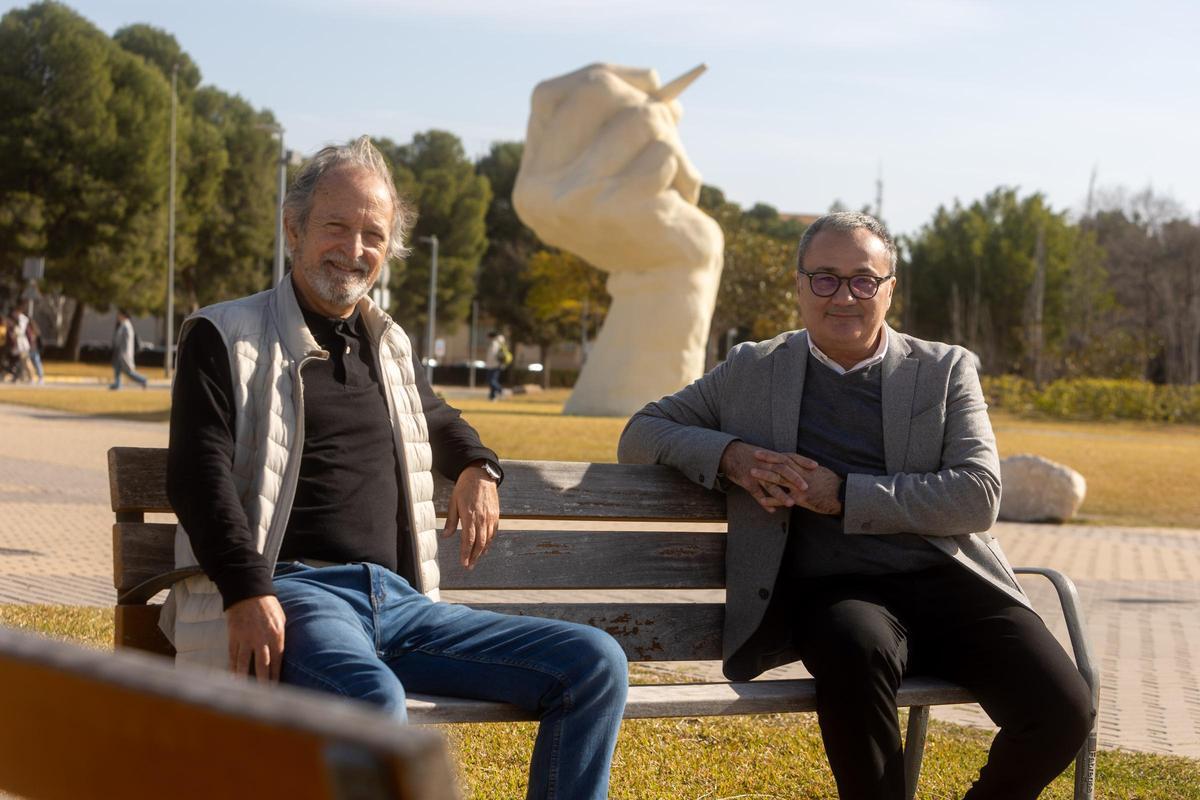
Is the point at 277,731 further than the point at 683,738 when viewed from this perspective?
No

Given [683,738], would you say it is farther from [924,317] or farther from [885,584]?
[924,317]

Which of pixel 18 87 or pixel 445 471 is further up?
pixel 18 87

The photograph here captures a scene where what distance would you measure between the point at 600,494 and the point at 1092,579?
676 cm

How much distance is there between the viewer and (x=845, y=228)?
3947 mm

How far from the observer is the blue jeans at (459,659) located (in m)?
3.02

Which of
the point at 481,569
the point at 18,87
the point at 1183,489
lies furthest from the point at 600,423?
the point at 18,87

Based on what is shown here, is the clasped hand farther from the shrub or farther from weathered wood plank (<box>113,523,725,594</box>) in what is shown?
the shrub

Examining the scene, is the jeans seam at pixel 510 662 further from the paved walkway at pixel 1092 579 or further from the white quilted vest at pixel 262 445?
the paved walkway at pixel 1092 579

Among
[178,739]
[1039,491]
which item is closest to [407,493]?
[178,739]

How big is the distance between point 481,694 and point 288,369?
0.87 metres

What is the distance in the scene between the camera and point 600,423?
22.4 meters

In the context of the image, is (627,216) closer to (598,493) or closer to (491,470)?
(598,493)

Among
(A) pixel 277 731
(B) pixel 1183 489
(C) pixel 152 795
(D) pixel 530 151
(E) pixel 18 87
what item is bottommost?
(B) pixel 1183 489

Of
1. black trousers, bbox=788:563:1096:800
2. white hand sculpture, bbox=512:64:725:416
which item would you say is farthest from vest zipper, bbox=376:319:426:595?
white hand sculpture, bbox=512:64:725:416
